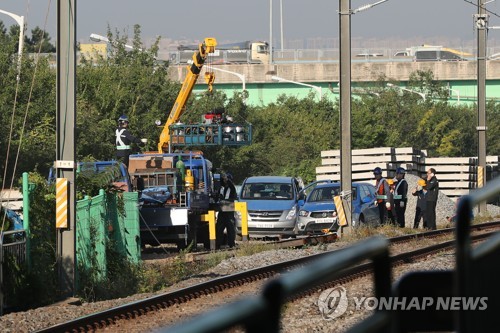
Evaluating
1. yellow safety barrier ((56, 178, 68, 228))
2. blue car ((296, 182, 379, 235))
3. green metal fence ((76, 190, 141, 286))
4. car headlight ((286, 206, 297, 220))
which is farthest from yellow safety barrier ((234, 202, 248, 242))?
yellow safety barrier ((56, 178, 68, 228))

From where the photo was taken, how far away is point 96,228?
18.0m

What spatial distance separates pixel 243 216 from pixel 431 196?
4799mm

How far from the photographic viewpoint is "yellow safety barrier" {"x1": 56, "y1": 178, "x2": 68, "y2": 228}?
16.3 meters

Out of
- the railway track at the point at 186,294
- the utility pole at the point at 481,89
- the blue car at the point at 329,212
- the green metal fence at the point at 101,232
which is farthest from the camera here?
the utility pole at the point at 481,89

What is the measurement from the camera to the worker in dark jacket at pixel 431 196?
2591cm

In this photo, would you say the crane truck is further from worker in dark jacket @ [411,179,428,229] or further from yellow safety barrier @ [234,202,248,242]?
worker in dark jacket @ [411,179,428,229]

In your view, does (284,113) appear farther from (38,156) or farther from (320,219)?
(320,219)

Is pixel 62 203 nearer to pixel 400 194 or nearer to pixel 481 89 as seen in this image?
pixel 400 194

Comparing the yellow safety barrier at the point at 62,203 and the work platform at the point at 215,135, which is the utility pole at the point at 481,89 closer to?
the work platform at the point at 215,135

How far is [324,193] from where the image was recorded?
2945 centimetres

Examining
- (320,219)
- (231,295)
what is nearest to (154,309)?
(231,295)

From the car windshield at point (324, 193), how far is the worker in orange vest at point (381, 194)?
5.96 ft

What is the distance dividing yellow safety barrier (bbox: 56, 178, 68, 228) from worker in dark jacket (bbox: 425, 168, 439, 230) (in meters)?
12.0

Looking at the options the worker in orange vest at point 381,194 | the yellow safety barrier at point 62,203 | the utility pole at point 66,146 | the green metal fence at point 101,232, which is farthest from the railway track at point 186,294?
the worker in orange vest at point 381,194
